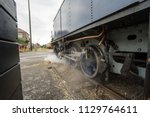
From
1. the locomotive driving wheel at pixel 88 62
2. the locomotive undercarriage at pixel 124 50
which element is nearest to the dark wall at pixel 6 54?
the locomotive undercarriage at pixel 124 50

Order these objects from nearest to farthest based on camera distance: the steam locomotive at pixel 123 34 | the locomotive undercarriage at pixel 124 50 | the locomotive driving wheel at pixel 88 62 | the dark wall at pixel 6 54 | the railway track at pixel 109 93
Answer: the dark wall at pixel 6 54 → the steam locomotive at pixel 123 34 → the locomotive undercarriage at pixel 124 50 → the railway track at pixel 109 93 → the locomotive driving wheel at pixel 88 62

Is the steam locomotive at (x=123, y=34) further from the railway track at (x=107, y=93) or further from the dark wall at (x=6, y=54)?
the dark wall at (x=6, y=54)

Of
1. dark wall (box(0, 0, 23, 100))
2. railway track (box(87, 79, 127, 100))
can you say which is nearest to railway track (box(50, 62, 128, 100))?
railway track (box(87, 79, 127, 100))

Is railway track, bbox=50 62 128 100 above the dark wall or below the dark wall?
below

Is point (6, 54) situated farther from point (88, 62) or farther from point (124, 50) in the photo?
point (88, 62)

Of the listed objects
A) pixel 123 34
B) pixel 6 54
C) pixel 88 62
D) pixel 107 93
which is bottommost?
pixel 107 93

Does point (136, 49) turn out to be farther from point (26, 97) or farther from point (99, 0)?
point (26, 97)

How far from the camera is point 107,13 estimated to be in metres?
1.70

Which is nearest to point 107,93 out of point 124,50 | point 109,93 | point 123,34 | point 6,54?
point 109,93

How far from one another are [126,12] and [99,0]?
29.2 inches

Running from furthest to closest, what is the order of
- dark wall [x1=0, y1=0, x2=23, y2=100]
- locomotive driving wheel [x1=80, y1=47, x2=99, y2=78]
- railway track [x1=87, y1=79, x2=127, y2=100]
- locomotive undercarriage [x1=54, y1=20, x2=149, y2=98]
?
locomotive driving wheel [x1=80, y1=47, x2=99, y2=78] → railway track [x1=87, y1=79, x2=127, y2=100] → locomotive undercarriage [x1=54, y1=20, x2=149, y2=98] → dark wall [x1=0, y1=0, x2=23, y2=100]

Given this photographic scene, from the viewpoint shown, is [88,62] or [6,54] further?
[88,62]

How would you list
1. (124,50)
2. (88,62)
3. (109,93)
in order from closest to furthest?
(124,50) → (109,93) → (88,62)

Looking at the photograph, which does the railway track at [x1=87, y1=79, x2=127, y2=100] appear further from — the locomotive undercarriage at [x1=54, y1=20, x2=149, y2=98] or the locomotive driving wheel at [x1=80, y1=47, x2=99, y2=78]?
the locomotive driving wheel at [x1=80, y1=47, x2=99, y2=78]
